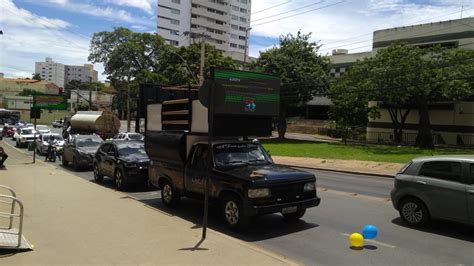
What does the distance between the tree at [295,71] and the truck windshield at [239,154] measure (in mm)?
35139

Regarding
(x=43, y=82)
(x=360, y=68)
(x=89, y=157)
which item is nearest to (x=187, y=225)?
(x=89, y=157)

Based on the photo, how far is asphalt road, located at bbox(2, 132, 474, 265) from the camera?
7.12m

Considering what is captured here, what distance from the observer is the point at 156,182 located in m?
12.2

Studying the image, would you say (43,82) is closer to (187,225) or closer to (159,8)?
(159,8)

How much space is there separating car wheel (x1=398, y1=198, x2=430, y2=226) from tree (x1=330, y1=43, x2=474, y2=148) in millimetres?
23998

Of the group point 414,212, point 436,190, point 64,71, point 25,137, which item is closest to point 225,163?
point 414,212

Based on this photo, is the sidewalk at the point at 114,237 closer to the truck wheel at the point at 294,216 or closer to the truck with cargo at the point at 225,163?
the truck with cargo at the point at 225,163

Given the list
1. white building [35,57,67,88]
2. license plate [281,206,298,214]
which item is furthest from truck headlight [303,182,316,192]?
white building [35,57,67,88]

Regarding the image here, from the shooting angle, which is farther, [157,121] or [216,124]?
[157,121]

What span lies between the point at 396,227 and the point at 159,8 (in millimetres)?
109597

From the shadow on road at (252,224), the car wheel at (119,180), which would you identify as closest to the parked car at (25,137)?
the car wheel at (119,180)

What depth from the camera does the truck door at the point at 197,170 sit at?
10141 millimetres

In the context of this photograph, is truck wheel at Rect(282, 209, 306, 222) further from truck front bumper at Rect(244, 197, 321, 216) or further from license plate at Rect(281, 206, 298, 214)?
license plate at Rect(281, 206, 298, 214)

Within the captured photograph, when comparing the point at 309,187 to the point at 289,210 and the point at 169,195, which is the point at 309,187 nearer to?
the point at 289,210
